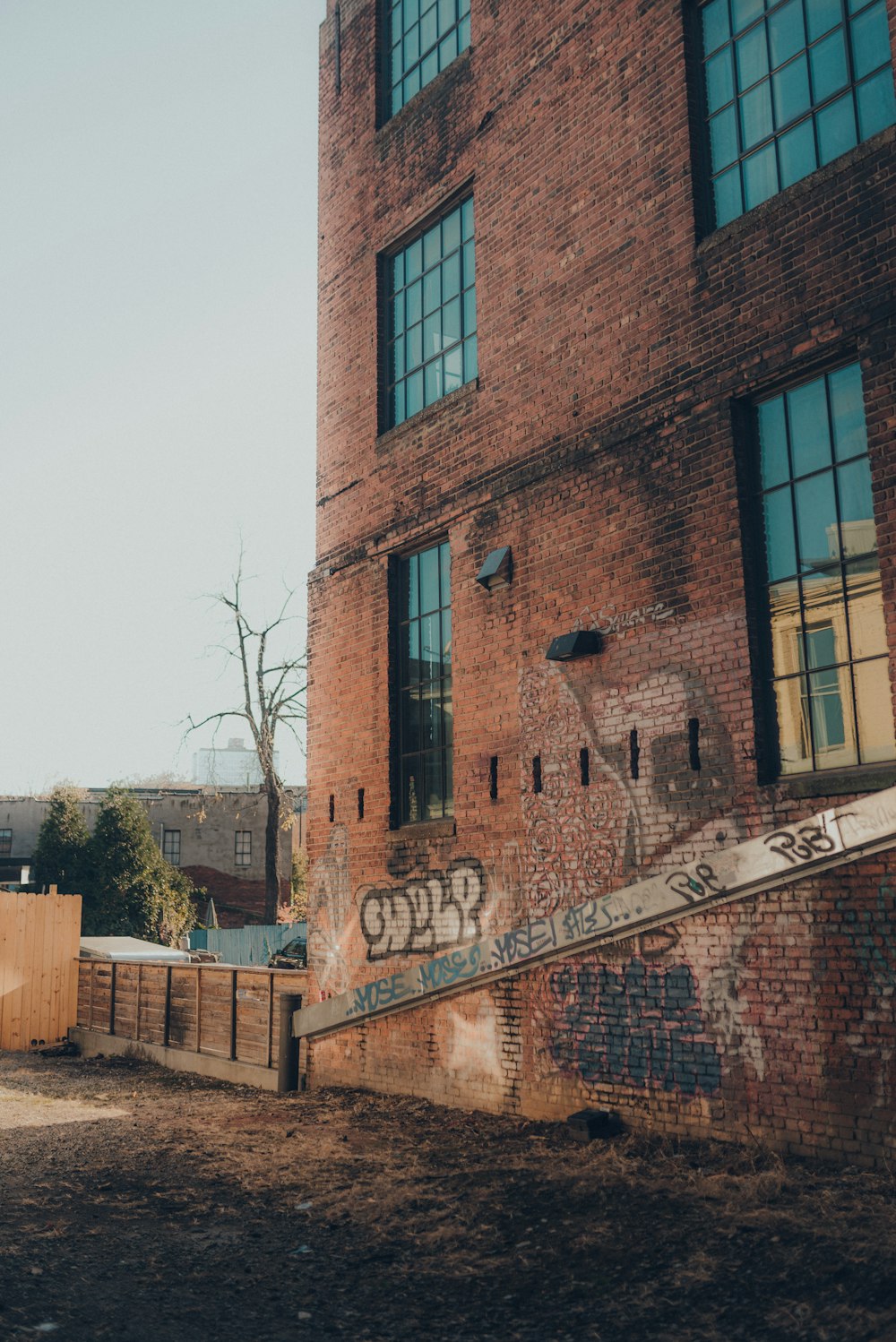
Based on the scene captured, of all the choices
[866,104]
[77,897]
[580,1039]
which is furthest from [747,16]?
[77,897]

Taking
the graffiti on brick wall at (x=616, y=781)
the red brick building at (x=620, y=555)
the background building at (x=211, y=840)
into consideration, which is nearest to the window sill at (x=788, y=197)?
the red brick building at (x=620, y=555)

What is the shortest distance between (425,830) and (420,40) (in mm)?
8345

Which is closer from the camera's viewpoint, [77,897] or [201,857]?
[77,897]

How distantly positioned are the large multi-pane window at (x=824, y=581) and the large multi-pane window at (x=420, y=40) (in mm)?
6275

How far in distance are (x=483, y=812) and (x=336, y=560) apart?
373 centimetres

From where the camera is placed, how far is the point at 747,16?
8.20 meters

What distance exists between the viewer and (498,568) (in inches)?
376

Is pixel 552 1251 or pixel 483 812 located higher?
pixel 483 812

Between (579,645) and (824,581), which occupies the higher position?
(824,581)

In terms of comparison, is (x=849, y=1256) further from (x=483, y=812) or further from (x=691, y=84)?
(x=691, y=84)

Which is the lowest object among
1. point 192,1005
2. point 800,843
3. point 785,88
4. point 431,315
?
point 192,1005

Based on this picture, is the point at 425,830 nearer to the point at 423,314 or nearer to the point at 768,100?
the point at 423,314

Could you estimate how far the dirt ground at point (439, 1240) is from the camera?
15.6 feet

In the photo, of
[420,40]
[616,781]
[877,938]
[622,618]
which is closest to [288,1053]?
[616,781]
